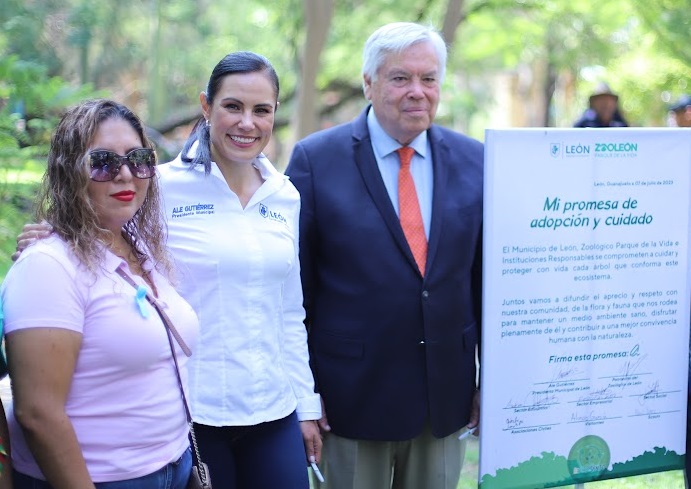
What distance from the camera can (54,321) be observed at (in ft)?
7.48

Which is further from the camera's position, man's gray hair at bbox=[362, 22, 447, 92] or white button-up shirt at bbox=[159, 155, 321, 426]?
man's gray hair at bbox=[362, 22, 447, 92]

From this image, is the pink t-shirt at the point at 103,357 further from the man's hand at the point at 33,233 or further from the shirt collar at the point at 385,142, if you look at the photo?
the shirt collar at the point at 385,142

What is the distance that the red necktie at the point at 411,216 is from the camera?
11.5ft

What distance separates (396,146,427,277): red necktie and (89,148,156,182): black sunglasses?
4.03 feet

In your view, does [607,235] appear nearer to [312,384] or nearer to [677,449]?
[677,449]

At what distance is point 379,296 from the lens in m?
3.45

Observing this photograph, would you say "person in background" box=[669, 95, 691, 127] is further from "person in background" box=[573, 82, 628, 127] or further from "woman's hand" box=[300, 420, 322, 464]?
"woman's hand" box=[300, 420, 322, 464]

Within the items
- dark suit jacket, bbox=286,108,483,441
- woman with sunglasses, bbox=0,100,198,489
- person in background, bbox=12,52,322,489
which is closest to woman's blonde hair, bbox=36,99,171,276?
woman with sunglasses, bbox=0,100,198,489

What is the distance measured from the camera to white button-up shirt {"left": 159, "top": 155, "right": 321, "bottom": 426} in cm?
301

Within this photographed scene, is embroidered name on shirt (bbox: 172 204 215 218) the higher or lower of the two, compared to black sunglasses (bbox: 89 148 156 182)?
lower

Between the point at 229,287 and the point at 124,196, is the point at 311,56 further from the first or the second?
the point at 124,196

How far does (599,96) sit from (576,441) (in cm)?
710

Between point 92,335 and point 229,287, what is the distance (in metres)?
0.72

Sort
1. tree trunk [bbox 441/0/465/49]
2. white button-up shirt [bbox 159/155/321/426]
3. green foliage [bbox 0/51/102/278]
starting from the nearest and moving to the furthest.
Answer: white button-up shirt [bbox 159/155/321/426] → green foliage [bbox 0/51/102/278] → tree trunk [bbox 441/0/465/49]
